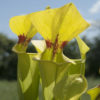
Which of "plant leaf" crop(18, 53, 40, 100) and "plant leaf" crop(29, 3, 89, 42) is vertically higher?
"plant leaf" crop(29, 3, 89, 42)

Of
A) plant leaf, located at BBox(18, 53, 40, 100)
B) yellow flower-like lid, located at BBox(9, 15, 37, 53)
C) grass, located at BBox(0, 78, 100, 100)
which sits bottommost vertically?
grass, located at BBox(0, 78, 100, 100)

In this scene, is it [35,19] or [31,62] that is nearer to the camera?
[35,19]

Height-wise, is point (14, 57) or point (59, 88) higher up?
point (59, 88)

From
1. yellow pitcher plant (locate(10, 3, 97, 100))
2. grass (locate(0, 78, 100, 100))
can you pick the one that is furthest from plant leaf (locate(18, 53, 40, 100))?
grass (locate(0, 78, 100, 100))

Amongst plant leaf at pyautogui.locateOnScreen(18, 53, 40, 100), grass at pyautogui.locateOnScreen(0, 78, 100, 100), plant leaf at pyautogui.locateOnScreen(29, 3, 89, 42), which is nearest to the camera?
plant leaf at pyautogui.locateOnScreen(29, 3, 89, 42)

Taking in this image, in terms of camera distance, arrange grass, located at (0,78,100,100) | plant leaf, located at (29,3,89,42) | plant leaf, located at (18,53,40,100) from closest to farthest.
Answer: plant leaf, located at (29,3,89,42) → plant leaf, located at (18,53,40,100) → grass, located at (0,78,100,100)

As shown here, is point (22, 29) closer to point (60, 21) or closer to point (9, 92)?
point (60, 21)

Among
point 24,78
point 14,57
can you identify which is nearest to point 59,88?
point 24,78

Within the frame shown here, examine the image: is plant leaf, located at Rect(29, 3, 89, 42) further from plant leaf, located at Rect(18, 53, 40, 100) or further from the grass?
the grass

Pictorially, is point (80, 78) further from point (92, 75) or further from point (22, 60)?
point (92, 75)

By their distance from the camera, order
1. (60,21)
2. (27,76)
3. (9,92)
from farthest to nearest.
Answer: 1. (9,92)
2. (27,76)
3. (60,21)

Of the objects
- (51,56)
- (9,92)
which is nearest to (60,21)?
(51,56)
